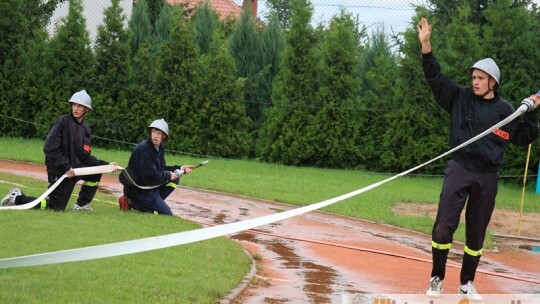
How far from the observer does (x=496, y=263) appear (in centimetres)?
1257

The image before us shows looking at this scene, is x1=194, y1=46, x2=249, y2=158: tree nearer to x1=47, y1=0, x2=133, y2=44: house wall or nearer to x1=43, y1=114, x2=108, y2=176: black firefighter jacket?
x1=47, y1=0, x2=133, y2=44: house wall

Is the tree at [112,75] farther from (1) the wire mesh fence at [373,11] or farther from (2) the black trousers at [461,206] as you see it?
(2) the black trousers at [461,206]

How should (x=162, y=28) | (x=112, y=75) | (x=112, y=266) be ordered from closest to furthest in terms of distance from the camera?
(x=112, y=266) → (x=112, y=75) → (x=162, y=28)

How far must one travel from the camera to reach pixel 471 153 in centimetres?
831

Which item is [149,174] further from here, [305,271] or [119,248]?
[119,248]

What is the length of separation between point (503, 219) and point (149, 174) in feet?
25.8

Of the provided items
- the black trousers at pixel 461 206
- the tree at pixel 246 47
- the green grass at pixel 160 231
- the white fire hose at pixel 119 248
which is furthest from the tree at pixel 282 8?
the white fire hose at pixel 119 248

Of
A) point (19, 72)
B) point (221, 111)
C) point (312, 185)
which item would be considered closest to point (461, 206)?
point (312, 185)

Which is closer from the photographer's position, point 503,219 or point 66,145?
point 66,145

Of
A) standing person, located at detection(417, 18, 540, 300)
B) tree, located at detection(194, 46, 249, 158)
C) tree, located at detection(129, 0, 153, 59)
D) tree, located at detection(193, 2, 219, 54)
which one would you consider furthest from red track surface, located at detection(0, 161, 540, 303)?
tree, located at detection(129, 0, 153, 59)

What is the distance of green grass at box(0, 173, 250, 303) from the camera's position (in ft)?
24.4

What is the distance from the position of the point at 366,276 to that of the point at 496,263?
3.09m

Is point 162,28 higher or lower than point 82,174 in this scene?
higher

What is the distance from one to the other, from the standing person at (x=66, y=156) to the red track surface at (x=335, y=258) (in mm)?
2269
